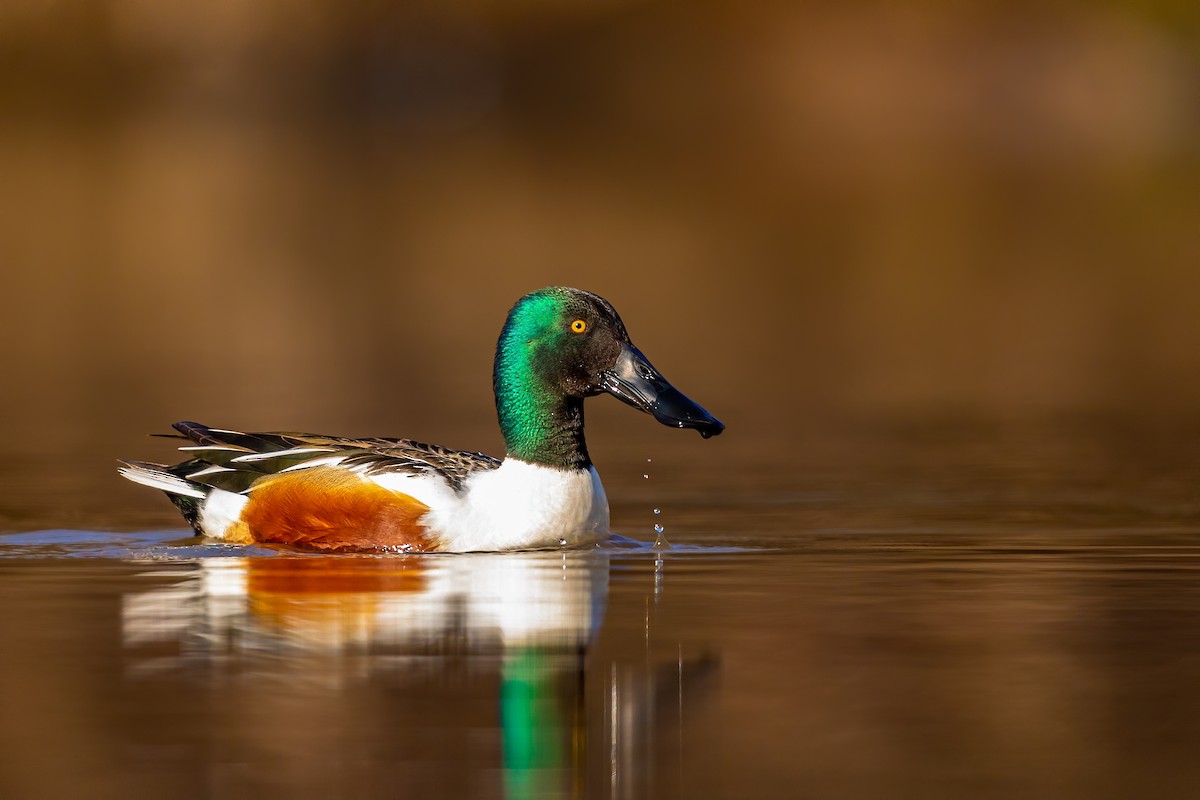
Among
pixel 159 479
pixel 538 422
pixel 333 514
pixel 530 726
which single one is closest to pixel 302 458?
pixel 333 514

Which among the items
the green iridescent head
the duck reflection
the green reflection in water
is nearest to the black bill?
the green iridescent head

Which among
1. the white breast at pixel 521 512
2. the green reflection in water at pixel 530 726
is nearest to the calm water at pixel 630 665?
the green reflection in water at pixel 530 726

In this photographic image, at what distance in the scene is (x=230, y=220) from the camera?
108ft

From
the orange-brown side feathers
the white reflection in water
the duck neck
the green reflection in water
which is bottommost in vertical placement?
the green reflection in water

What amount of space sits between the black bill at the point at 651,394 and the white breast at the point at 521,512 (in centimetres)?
39

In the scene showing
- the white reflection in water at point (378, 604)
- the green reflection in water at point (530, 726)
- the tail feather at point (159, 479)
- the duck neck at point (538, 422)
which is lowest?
the green reflection in water at point (530, 726)

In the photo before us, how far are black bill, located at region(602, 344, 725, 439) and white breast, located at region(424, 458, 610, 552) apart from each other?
0.39m

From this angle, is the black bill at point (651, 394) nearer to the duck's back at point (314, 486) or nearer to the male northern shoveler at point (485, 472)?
the male northern shoveler at point (485, 472)

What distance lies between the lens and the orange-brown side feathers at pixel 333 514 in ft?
29.7

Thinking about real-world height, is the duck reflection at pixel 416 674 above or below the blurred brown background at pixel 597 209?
below

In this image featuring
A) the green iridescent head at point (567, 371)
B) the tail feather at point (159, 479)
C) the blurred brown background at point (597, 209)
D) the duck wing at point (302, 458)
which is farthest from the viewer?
the blurred brown background at point (597, 209)

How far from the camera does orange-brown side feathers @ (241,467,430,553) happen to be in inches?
356

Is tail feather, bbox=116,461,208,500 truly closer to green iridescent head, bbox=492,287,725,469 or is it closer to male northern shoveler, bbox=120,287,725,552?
male northern shoveler, bbox=120,287,725,552

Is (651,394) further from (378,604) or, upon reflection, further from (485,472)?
(378,604)
